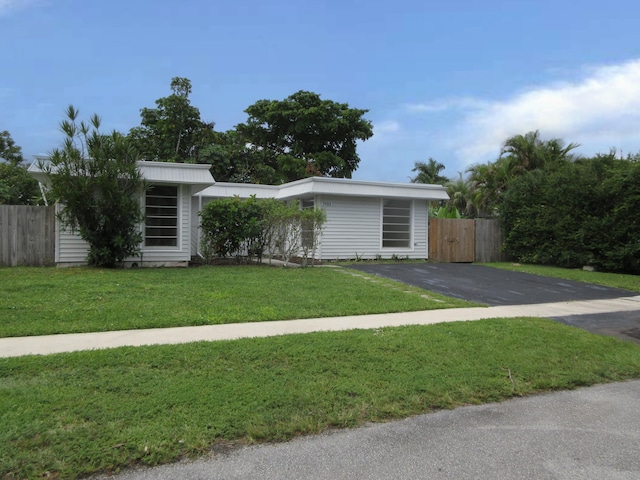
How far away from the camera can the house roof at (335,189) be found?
54.4 ft

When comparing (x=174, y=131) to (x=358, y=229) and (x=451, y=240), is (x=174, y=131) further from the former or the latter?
(x=451, y=240)

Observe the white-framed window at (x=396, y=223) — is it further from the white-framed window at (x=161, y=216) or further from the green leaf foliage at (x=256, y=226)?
the white-framed window at (x=161, y=216)

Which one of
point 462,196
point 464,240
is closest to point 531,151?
point 462,196

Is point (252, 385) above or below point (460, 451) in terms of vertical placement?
above

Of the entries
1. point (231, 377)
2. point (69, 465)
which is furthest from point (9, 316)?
point (69, 465)

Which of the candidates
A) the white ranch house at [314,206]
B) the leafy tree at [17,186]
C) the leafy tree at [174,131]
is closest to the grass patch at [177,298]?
the white ranch house at [314,206]

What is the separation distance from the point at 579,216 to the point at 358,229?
770 centimetres

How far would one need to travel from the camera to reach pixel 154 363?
16.4 feet

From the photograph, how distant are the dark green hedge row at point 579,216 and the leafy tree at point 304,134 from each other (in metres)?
15.0

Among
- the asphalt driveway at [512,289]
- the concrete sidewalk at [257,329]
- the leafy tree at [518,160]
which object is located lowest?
the concrete sidewalk at [257,329]

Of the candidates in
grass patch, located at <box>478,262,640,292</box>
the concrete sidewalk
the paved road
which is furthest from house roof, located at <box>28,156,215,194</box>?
the paved road

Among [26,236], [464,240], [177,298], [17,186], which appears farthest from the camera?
[17,186]

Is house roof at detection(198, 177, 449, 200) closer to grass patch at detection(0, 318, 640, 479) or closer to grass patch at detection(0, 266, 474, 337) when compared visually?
grass patch at detection(0, 266, 474, 337)

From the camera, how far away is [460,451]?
11.5ft
